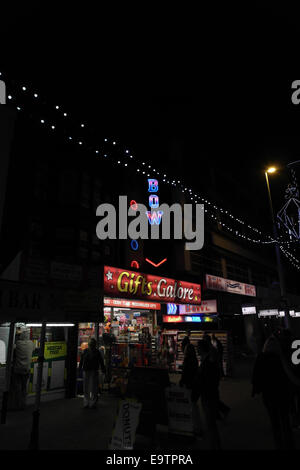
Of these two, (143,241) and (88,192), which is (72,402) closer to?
(143,241)

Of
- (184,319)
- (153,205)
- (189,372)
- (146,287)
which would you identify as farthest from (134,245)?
(189,372)

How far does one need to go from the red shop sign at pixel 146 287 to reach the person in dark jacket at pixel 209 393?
7176 millimetres

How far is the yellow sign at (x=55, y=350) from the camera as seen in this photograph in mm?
11664

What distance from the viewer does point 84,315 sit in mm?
8031

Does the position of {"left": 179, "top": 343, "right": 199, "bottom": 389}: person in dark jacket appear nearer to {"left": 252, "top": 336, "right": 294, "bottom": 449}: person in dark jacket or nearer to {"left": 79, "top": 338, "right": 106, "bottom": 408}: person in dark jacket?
{"left": 252, "top": 336, "right": 294, "bottom": 449}: person in dark jacket

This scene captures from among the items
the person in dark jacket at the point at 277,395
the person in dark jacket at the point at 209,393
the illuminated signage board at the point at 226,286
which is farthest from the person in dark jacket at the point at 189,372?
the illuminated signage board at the point at 226,286

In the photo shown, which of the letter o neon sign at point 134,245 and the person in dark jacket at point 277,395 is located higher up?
the letter o neon sign at point 134,245

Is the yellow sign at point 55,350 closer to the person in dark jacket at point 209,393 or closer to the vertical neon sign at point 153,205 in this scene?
the person in dark jacket at point 209,393

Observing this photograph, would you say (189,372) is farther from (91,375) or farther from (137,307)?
(137,307)

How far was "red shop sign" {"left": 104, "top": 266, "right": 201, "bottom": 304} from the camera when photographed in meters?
13.3

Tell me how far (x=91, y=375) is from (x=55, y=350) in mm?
2385

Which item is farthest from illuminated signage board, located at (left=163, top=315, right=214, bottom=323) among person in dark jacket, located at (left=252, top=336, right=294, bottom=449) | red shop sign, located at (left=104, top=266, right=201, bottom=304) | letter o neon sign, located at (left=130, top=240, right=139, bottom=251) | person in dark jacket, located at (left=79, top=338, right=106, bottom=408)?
person in dark jacket, located at (left=252, top=336, right=294, bottom=449)

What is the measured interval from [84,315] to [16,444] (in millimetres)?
3126

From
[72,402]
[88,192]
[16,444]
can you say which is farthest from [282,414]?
[88,192]
